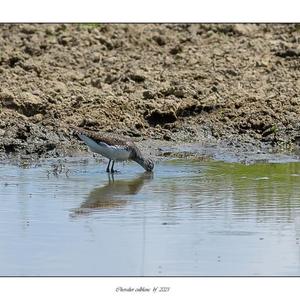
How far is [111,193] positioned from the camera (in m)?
11.3

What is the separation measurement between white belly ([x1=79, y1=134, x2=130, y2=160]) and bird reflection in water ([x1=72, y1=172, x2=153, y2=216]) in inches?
16.4

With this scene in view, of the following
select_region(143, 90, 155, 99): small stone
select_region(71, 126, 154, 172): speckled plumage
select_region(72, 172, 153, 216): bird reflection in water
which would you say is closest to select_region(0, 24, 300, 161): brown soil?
select_region(143, 90, 155, 99): small stone

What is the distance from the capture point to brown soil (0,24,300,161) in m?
14.0

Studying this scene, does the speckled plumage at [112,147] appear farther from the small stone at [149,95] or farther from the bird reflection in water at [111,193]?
the small stone at [149,95]

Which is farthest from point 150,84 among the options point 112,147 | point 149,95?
point 112,147

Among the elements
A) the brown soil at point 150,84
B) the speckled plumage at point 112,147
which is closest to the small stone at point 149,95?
the brown soil at point 150,84

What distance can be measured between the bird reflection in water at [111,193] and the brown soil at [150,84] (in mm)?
1612

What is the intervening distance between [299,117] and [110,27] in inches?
138

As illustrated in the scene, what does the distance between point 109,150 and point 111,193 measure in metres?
1.46

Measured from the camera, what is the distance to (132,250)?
347 inches

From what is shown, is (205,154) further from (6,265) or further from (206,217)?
(6,265)

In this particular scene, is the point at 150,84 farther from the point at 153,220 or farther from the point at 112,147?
the point at 153,220

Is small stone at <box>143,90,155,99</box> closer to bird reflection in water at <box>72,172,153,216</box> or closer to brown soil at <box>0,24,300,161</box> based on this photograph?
brown soil at <box>0,24,300,161</box>

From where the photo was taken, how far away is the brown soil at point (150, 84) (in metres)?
14.0
